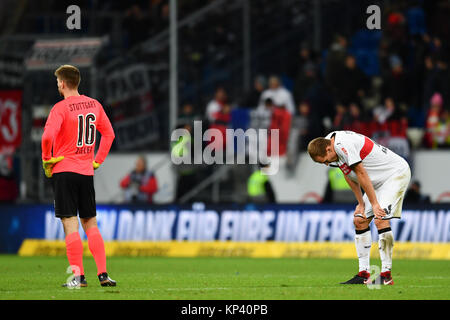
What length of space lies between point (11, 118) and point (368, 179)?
12147mm

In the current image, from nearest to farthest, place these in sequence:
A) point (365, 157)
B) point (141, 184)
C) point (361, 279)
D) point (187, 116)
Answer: point (365, 157)
point (361, 279)
point (141, 184)
point (187, 116)

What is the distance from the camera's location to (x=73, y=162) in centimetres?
1120

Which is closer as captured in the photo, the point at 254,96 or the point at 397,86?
the point at 397,86

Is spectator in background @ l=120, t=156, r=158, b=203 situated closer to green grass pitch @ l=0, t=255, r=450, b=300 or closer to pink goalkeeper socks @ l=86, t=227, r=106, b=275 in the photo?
green grass pitch @ l=0, t=255, r=450, b=300

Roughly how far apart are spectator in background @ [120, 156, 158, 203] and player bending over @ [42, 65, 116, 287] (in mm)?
11003

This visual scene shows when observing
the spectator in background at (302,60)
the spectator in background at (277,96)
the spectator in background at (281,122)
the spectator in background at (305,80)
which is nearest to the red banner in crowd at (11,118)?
the spectator in background at (277,96)

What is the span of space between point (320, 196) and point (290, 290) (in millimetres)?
11663

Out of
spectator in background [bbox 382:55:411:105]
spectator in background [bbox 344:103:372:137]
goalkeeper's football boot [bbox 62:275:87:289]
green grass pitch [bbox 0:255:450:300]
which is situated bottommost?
green grass pitch [bbox 0:255:450:300]

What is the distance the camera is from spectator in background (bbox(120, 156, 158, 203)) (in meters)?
22.4

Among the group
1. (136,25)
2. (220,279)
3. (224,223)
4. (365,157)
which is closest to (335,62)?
(224,223)

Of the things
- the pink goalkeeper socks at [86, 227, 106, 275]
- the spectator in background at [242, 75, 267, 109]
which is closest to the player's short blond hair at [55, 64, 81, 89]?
the pink goalkeeper socks at [86, 227, 106, 275]

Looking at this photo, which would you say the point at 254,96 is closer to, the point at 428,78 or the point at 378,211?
the point at 428,78
